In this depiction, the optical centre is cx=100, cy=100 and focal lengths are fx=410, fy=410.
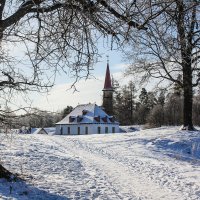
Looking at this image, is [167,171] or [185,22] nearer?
[185,22]

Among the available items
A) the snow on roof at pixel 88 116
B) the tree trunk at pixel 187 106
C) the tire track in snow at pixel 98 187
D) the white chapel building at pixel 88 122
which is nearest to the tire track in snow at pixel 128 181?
the tire track in snow at pixel 98 187

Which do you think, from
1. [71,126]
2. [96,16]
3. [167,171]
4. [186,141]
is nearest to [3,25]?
[96,16]

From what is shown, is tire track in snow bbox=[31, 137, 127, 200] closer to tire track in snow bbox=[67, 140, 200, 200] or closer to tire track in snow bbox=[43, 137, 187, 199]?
tire track in snow bbox=[43, 137, 187, 199]

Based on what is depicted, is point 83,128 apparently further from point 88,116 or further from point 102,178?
point 102,178

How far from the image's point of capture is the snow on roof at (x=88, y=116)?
72.5 m

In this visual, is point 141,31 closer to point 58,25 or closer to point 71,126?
point 58,25

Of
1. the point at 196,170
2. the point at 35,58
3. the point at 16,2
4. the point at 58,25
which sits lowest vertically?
the point at 196,170

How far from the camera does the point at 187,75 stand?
23.4 m

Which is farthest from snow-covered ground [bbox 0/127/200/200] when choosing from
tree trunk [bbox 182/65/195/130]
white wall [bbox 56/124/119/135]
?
white wall [bbox 56/124/119/135]

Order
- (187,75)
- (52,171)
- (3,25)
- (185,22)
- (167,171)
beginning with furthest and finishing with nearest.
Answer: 1. (187,75)
2. (167,171)
3. (52,171)
4. (3,25)
5. (185,22)

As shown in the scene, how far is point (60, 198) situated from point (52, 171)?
12.5 ft

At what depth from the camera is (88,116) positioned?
73.2 meters

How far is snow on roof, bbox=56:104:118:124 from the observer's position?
238ft

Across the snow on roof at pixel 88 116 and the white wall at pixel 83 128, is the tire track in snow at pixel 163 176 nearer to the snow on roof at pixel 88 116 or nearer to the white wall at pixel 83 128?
the white wall at pixel 83 128
